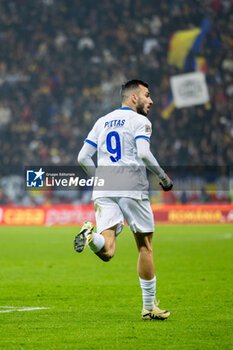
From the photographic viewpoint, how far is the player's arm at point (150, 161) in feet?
18.0

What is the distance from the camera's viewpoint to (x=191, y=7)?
97.2 ft

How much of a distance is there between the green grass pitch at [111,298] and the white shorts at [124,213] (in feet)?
2.76

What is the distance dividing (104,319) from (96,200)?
1090mm

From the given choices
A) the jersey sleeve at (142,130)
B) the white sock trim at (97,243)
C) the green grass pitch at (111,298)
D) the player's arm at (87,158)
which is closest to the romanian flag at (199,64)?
the green grass pitch at (111,298)

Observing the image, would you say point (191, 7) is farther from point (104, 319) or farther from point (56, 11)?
point (104, 319)

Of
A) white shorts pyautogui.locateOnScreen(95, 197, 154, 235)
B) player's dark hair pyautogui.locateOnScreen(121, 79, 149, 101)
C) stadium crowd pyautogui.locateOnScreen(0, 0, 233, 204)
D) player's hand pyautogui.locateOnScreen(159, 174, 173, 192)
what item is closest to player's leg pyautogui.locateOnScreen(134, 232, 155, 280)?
white shorts pyautogui.locateOnScreen(95, 197, 154, 235)

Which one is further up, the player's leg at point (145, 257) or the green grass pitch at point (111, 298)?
the player's leg at point (145, 257)

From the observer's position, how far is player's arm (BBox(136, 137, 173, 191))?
5492mm

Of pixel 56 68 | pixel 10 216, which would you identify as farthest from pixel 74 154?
pixel 56 68

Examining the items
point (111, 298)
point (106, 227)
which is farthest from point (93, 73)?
point (106, 227)

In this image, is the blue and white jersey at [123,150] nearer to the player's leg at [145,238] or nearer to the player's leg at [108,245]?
the player's leg at [145,238]

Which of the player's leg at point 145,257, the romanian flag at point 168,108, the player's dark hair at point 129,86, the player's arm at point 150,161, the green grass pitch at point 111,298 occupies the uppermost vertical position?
the romanian flag at point 168,108

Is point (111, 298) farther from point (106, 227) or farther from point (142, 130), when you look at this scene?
point (142, 130)

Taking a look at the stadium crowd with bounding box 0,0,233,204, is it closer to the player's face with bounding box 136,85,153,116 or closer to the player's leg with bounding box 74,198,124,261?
the player's face with bounding box 136,85,153,116
